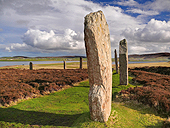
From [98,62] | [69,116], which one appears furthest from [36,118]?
[98,62]

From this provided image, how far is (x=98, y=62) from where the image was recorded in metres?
5.84

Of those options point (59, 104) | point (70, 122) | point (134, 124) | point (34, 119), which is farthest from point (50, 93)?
point (134, 124)

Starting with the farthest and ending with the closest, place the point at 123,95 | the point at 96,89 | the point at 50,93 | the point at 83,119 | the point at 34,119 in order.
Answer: the point at 50,93 → the point at 123,95 → the point at 34,119 → the point at 83,119 → the point at 96,89

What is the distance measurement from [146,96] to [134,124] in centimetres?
353

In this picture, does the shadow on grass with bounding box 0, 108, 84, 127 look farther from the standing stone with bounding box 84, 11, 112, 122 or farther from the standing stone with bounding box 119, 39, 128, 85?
the standing stone with bounding box 119, 39, 128, 85

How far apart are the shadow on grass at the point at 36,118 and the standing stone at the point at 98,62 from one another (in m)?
1.49

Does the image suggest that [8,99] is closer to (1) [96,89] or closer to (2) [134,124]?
(1) [96,89]

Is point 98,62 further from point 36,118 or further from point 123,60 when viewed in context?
point 123,60

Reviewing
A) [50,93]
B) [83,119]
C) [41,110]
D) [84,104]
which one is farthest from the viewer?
[50,93]

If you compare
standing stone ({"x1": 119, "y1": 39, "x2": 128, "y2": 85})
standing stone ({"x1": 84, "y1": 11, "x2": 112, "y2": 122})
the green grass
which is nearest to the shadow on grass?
the green grass

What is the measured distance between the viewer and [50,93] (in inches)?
487

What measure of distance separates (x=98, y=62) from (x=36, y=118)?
15.0 ft

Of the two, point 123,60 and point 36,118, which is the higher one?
point 123,60

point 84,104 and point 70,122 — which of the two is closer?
point 70,122
